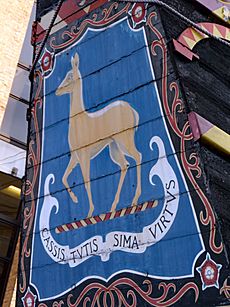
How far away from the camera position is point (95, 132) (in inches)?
320

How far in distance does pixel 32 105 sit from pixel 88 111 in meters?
1.37

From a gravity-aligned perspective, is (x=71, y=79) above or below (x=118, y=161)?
above

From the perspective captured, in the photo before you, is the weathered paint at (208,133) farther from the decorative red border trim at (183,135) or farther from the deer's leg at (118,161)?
the deer's leg at (118,161)

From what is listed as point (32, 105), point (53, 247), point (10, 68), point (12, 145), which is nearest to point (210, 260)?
Answer: point (53, 247)

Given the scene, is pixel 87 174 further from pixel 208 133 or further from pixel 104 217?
pixel 208 133

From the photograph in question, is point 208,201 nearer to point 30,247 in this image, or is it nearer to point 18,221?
point 30,247

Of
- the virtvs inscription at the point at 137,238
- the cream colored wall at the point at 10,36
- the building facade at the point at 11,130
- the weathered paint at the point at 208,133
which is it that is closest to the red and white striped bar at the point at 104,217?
the virtvs inscription at the point at 137,238

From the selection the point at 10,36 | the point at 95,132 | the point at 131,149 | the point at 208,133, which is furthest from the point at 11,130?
the point at 208,133

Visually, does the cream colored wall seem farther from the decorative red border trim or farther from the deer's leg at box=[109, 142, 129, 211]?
the decorative red border trim

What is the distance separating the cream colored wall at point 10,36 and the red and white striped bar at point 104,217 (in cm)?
465

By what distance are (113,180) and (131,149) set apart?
48 centimetres

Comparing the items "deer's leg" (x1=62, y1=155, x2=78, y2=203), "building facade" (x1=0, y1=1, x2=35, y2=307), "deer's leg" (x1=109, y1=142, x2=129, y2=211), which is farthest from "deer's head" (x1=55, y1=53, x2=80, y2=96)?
"building facade" (x1=0, y1=1, x2=35, y2=307)

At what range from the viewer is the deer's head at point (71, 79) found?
867 centimetres

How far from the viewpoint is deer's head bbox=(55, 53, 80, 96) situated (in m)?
8.67
